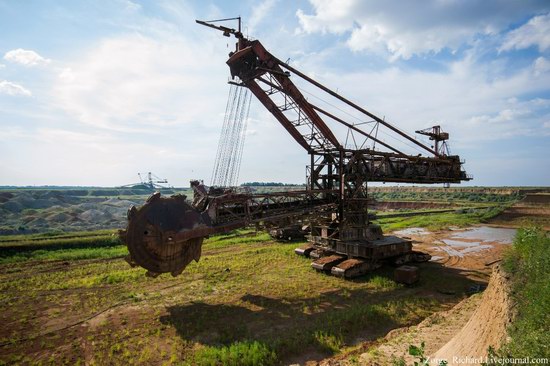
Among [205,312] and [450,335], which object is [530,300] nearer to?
[450,335]

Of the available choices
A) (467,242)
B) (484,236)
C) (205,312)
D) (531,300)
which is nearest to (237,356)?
(205,312)

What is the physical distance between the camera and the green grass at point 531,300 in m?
5.18

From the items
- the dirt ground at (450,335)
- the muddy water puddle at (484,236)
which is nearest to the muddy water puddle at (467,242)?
the muddy water puddle at (484,236)

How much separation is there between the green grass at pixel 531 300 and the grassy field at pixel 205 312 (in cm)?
443

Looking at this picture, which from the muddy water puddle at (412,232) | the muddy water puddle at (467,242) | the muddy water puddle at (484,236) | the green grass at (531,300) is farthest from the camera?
the muddy water puddle at (412,232)

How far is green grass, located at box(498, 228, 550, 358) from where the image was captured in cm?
518

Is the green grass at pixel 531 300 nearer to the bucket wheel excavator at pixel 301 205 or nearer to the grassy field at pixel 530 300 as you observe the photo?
the grassy field at pixel 530 300

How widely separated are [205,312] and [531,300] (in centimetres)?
1072

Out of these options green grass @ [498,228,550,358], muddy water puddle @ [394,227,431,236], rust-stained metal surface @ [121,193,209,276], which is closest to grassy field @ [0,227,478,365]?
rust-stained metal surface @ [121,193,209,276]

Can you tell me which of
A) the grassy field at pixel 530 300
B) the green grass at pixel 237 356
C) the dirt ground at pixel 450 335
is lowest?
the green grass at pixel 237 356

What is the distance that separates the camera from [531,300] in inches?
265

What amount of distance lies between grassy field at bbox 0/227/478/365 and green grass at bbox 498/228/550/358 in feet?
14.5

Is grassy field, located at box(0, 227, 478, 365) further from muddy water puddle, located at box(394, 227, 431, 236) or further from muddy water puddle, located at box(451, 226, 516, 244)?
muddy water puddle, located at box(394, 227, 431, 236)

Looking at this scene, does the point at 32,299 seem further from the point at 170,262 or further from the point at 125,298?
the point at 170,262
